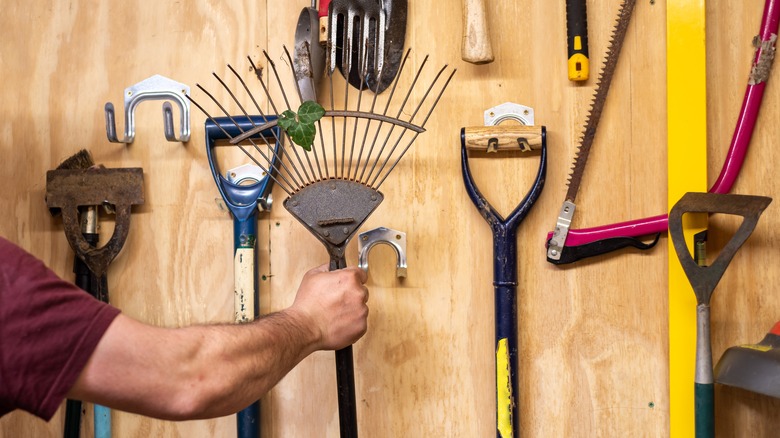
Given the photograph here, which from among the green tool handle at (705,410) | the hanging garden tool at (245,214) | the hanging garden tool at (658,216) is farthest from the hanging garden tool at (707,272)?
the hanging garden tool at (245,214)

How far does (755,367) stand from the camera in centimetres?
129

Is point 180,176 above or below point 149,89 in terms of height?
below

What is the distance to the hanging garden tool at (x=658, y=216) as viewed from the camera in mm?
1497

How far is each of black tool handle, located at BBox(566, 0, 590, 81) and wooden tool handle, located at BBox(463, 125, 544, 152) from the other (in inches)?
6.0

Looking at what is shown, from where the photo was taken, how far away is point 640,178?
5.22 ft

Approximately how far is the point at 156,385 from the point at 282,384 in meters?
0.67

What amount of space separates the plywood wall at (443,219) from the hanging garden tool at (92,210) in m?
0.06

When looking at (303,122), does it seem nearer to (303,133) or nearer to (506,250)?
(303,133)

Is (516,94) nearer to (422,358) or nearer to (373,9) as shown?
(373,9)

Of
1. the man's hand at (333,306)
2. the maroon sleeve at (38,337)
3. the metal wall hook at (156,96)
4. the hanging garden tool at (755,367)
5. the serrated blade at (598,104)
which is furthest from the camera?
the metal wall hook at (156,96)

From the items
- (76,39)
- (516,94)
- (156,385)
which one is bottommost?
(156,385)

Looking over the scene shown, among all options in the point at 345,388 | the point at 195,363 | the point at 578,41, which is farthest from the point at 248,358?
the point at 578,41

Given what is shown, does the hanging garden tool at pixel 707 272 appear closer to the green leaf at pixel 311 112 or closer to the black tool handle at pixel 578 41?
the black tool handle at pixel 578 41

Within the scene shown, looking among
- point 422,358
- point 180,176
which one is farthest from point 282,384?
point 180,176
